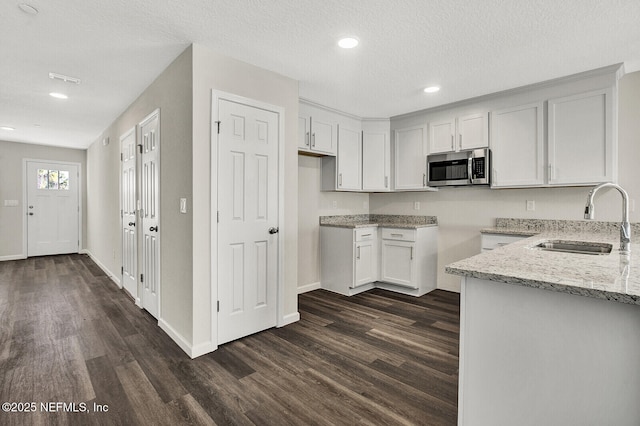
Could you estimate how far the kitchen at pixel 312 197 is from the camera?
246 cm

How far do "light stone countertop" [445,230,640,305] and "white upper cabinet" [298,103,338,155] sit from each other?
256 cm

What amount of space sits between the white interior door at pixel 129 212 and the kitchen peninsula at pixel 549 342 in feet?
11.8

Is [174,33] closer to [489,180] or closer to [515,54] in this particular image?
[515,54]

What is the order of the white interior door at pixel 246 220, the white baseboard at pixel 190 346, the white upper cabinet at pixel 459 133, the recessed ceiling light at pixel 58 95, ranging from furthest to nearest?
the white upper cabinet at pixel 459 133 < the recessed ceiling light at pixel 58 95 < the white interior door at pixel 246 220 < the white baseboard at pixel 190 346

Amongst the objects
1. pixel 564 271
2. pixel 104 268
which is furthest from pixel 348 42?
pixel 104 268

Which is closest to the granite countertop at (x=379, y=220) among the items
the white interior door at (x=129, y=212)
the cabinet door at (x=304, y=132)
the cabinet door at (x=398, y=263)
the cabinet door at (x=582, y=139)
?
the cabinet door at (x=398, y=263)

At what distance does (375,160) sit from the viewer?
4488mm

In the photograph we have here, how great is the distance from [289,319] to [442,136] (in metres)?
2.81

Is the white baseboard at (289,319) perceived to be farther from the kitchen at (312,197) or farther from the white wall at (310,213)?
the white wall at (310,213)

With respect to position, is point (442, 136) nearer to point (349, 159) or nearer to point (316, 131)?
point (349, 159)

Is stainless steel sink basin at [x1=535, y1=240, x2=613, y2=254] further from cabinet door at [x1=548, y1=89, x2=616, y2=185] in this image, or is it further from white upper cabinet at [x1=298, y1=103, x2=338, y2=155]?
white upper cabinet at [x1=298, y1=103, x2=338, y2=155]

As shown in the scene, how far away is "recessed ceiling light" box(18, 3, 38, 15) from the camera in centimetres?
194

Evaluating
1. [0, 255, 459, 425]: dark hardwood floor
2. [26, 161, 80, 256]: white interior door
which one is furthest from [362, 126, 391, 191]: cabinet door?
[26, 161, 80, 256]: white interior door

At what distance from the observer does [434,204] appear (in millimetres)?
4324
